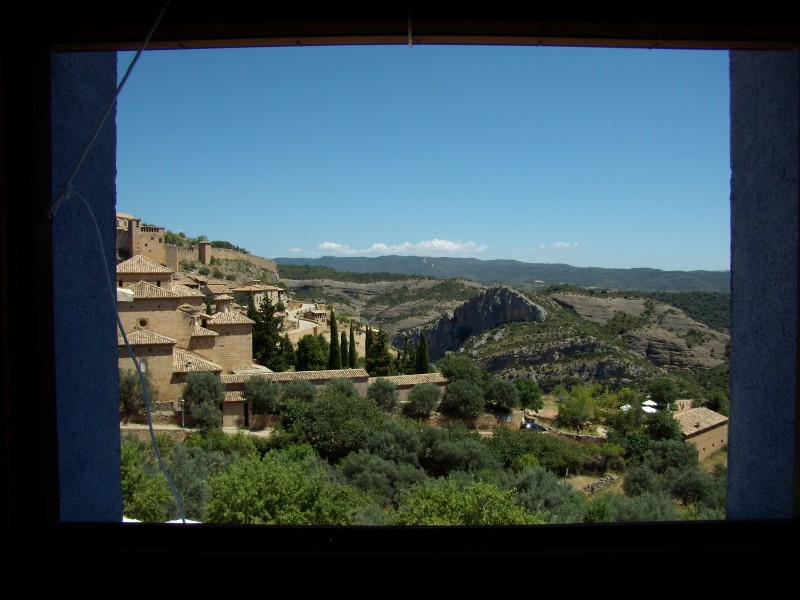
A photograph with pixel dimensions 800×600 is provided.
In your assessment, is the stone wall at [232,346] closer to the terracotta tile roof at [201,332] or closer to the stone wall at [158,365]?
the terracotta tile roof at [201,332]

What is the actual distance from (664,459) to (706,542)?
17.2 m

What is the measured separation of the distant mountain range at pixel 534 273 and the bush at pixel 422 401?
3511cm

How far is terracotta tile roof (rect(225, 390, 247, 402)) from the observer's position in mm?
17714

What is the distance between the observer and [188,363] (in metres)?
18.4

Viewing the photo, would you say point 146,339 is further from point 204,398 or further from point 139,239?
point 139,239

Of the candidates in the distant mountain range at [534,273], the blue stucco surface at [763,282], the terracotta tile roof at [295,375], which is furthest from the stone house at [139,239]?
the distant mountain range at [534,273]

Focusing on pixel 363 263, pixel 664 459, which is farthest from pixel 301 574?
pixel 363 263

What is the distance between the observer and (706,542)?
107cm

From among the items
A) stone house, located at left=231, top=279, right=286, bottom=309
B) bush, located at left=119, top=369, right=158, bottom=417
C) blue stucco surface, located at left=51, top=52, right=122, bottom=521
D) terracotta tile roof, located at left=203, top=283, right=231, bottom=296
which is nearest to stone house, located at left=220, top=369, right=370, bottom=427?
bush, located at left=119, top=369, right=158, bottom=417

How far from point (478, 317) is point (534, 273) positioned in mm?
62602

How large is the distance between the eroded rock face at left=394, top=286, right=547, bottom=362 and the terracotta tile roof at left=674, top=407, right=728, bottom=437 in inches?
863

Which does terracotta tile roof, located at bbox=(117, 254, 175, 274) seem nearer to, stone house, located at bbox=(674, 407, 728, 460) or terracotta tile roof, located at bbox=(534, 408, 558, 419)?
terracotta tile roof, located at bbox=(534, 408, 558, 419)

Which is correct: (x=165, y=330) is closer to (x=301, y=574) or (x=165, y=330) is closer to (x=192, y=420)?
(x=192, y=420)

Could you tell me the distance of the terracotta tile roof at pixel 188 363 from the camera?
18.0 metres
